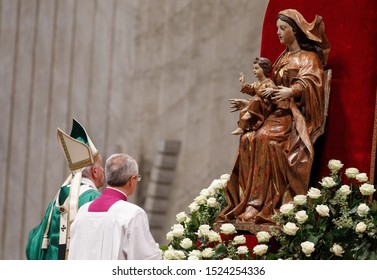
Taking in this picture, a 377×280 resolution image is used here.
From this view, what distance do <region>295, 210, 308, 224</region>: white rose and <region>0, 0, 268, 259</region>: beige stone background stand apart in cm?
327

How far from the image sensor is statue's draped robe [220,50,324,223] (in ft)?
21.0

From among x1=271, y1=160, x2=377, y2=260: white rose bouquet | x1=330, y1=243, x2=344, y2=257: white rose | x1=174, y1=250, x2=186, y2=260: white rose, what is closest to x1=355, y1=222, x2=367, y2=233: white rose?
x1=271, y1=160, x2=377, y2=260: white rose bouquet

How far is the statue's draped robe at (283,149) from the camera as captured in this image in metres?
6.39

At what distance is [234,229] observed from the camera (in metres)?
6.30

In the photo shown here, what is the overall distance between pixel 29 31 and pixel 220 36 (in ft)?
7.08

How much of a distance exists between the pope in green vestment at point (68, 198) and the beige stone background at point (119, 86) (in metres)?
2.25

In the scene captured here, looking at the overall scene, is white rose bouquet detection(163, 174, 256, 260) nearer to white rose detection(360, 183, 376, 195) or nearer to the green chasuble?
white rose detection(360, 183, 376, 195)

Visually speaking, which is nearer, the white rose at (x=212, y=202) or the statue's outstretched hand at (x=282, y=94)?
the statue's outstretched hand at (x=282, y=94)

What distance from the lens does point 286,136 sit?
21.4ft

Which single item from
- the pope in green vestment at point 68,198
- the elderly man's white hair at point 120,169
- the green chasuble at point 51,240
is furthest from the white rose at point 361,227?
the green chasuble at point 51,240

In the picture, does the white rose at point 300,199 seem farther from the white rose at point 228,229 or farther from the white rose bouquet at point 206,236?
the white rose at point 228,229
